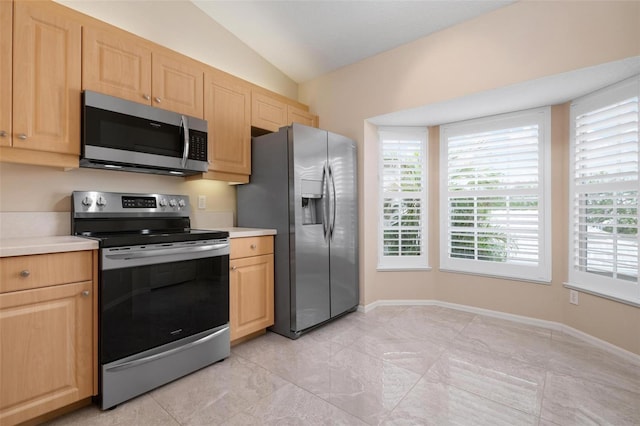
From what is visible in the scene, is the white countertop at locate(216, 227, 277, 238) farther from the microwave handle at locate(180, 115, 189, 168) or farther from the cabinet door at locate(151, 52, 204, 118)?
the cabinet door at locate(151, 52, 204, 118)

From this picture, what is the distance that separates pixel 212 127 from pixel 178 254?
1.13 m

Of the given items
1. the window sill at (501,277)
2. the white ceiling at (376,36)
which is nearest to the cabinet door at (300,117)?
the white ceiling at (376,36)

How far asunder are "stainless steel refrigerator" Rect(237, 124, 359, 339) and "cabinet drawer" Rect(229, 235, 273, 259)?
0.28 feet

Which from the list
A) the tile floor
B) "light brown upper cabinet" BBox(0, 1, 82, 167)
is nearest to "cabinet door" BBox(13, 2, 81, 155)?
"light brown upper cabinet" BBox(0, 1, 82, 167)

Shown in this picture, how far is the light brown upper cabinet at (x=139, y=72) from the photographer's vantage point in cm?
192

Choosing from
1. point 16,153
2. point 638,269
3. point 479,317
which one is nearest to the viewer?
point 16,153

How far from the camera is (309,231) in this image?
8.91ft

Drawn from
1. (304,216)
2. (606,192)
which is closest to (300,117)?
(304,216)

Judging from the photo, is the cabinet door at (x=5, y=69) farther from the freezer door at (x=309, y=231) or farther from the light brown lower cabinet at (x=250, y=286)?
the freezer door at (x=309, y=231)

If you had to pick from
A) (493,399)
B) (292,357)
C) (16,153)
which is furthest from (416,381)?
(16,153)

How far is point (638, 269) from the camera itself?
7.25ft

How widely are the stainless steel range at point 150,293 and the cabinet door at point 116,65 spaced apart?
2.29ft

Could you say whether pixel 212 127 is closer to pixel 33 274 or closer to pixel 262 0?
pixel 262 0

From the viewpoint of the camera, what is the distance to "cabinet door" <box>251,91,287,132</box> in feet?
9.52
